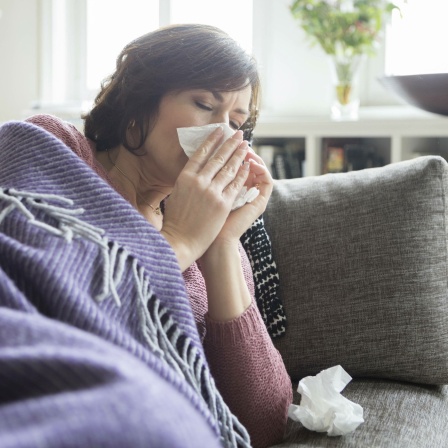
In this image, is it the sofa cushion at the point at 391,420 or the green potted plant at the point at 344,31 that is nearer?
the sofa cushion at the point at 391,420

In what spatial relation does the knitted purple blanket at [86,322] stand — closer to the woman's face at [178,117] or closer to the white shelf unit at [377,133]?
the woman's face at [178,117]

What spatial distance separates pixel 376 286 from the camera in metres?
1.48

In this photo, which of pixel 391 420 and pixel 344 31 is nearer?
pixel 391 420

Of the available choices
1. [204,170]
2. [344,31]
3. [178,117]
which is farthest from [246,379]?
[344,31]

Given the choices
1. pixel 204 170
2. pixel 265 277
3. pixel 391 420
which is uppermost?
pixel 204 170

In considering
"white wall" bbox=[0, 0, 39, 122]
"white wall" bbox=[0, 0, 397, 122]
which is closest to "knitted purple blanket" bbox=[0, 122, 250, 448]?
"white wall" bbox=[0, 0, 397, 122]

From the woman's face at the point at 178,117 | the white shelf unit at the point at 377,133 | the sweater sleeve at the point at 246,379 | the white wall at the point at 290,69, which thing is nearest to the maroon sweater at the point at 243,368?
the sweater sleeve at the point at 246,379

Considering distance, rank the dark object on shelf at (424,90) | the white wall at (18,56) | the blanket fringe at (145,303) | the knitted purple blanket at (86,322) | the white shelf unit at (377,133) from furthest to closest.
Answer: the white wall at (18,56), the white shelf unit at (377,133), the dark object on shelf at (424,90), the blanket fringe at (145,303), the knitted purple blanket at (86,322)

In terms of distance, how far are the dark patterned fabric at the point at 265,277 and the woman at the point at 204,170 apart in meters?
0.07

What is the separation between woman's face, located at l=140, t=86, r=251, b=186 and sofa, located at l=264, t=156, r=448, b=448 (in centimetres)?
30

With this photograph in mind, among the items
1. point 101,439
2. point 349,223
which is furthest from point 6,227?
point 349,223

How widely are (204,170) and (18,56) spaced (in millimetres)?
2589

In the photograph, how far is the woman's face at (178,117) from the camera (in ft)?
4.42

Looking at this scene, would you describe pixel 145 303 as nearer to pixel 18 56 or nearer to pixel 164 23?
pixel 164 23
